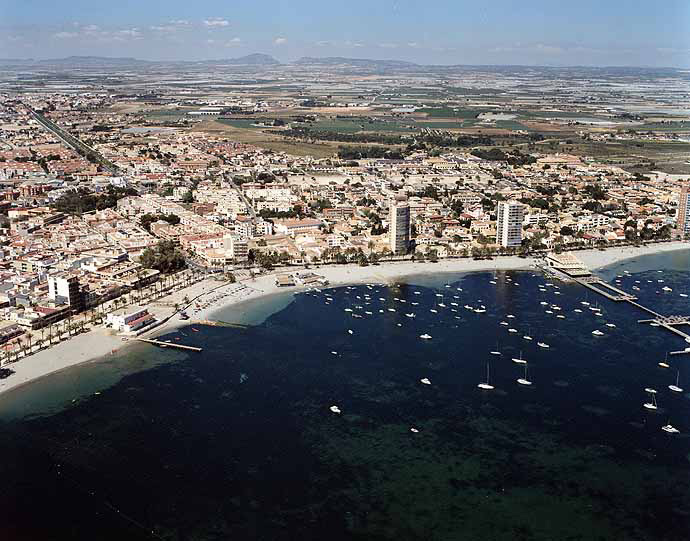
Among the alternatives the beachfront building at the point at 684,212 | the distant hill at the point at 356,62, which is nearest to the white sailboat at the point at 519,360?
the beachfront building at the point at 684,212

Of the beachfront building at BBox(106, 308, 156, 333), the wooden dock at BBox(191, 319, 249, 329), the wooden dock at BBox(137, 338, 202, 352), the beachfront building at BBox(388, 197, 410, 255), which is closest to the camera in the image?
the wooden dock at BBox(137, 338, 202, 352)

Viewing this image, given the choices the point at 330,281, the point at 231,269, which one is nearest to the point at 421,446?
the point at 330,281

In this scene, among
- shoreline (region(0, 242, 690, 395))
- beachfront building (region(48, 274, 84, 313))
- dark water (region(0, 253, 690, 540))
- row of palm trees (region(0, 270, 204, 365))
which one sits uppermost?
beachfront building (region(48, 274, 84, 313))

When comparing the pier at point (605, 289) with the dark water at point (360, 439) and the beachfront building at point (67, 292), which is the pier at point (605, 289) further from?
the beachfront building at point (67, 292)

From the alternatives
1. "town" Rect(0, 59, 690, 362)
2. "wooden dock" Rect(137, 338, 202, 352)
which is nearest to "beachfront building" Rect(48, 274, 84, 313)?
"town" Rect(0, 59, 690, 362)

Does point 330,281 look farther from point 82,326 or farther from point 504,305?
point 82,326

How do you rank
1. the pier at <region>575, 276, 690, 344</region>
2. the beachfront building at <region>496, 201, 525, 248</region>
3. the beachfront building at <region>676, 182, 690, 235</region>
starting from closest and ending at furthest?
1. the pier at <region>575, 276, 690, 344</region>
2. the beachfront building at <region>496, 201, 525, 248</region>
3. the beachfront building at <region>676, 182, 690, 235</region>

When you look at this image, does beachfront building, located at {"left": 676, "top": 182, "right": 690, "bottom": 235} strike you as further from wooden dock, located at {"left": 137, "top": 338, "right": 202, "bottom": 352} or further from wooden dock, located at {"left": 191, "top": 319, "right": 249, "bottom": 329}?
wooden dock, located at {"left": 137, "top": 338, "right": 202, "bottom": 352}
